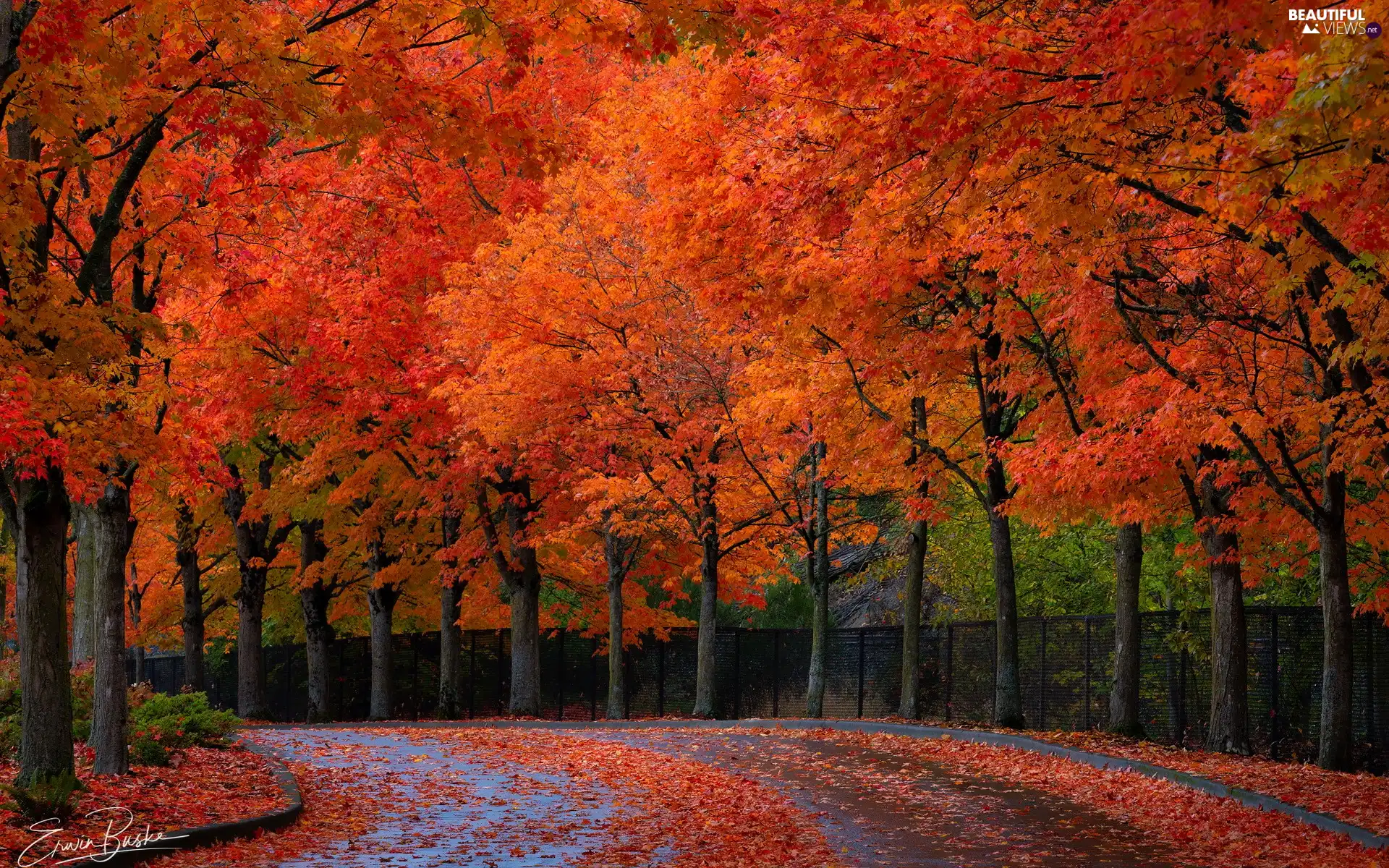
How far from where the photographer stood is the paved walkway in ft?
35.2

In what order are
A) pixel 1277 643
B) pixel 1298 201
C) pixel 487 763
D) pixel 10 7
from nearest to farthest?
pixel 1298 201 → pixel 10 7 → pixel 487 763 → pixel 1277 643

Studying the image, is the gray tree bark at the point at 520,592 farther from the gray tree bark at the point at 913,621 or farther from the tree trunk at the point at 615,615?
the gray tree bark at the point at 913,621

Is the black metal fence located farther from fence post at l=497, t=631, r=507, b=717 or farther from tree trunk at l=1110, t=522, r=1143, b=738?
tree trunk at l=1110, t=522, r=1143, b=738

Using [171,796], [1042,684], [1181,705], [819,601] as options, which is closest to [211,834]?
[171,796]

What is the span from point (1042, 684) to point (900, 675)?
5.43m

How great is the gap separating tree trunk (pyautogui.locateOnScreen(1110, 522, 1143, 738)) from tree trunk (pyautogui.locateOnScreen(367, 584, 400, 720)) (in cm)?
1936

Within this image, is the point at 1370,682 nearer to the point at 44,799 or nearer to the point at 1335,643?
the point at 1335,643

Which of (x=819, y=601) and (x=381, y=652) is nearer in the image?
(x=819, y=601)

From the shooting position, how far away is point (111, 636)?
46.1 feet

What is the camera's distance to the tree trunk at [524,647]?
30.9 meters

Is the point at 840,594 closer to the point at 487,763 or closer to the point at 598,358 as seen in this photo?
the point at 598,358

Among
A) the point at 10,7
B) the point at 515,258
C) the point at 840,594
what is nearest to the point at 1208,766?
the point at 10,7

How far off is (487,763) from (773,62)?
9.59 m

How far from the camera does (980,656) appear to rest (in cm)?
2766
